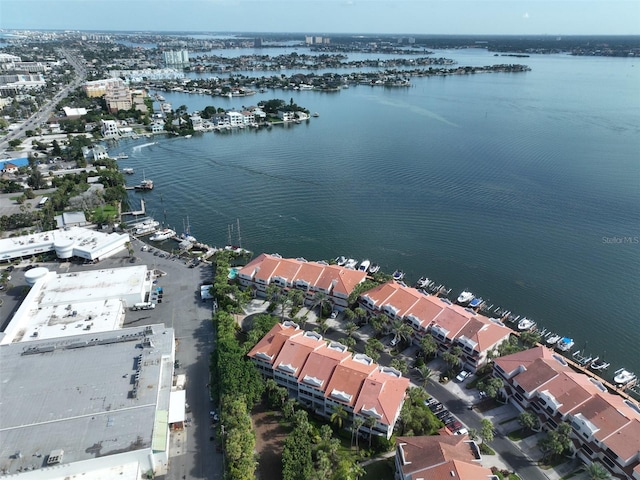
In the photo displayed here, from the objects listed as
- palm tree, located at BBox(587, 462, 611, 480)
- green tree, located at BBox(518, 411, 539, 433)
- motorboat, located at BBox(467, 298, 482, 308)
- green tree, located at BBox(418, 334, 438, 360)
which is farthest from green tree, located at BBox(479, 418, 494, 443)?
motorboat, located at BBox(467, 298, 482, 308)

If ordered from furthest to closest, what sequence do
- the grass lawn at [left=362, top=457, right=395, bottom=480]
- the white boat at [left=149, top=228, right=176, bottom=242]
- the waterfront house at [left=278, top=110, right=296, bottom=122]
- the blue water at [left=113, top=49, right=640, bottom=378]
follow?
1. the waterfront house at [left=278, top=110, right=296, bottom=122]
2. the white boat at [left=149, top=228, right=176, bottom=242]
3. the blue water at [left=113, top=49, right=640, bottom=378]
4. the grass lawn at [left=362, top=457, right=395, bottom=480]

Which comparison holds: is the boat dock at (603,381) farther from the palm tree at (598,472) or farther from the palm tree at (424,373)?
the palm tree at (598,472)

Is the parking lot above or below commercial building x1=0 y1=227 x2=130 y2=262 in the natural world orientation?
below

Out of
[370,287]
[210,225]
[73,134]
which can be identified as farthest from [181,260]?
[73,134]

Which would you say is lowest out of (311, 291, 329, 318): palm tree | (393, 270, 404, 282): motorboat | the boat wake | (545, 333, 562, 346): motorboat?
(545, 333, 562, 346): motorboat

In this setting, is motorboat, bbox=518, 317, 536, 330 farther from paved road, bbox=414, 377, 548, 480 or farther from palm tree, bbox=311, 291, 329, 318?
palm tree, bbox=311, 291, 329, 318

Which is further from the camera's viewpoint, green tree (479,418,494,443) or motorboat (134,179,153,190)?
motorboat (134,179,153,190)

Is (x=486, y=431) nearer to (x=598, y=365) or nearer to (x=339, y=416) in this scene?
(x=339, y=416)


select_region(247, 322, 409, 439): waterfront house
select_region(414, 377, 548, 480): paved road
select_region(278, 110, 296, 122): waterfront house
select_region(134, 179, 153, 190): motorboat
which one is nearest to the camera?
select_region(414, 377, 548, 480): paved road
